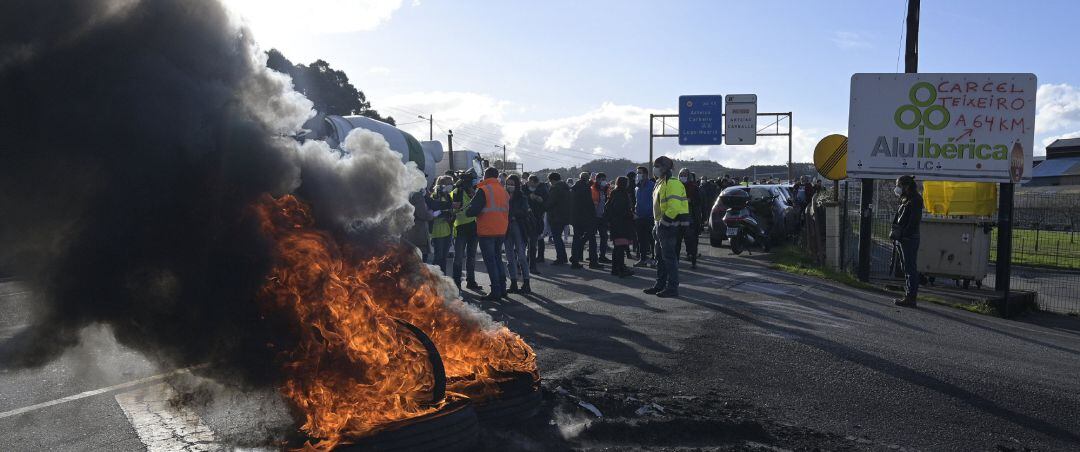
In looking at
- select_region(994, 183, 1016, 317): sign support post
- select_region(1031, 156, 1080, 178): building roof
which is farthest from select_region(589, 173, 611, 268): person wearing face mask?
select_region(1031, 156, 1080, 178): building roof

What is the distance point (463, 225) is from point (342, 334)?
23.3 ft

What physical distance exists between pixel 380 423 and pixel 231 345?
2.85 ft

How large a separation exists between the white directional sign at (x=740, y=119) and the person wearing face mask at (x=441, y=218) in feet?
72.4

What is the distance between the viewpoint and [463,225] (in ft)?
37.0

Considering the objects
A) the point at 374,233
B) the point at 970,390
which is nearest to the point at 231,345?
the point at 374,233

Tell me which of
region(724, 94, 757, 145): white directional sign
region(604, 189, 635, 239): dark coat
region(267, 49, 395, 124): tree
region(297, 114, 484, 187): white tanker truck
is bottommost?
region(604, 189, 635, 239): dark coat

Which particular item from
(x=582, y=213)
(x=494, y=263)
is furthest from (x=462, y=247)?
(x=582, y=213)

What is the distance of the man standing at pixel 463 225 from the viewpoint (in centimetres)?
1116

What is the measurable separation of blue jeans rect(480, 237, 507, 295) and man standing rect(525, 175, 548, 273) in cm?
356

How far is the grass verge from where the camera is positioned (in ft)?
36.2

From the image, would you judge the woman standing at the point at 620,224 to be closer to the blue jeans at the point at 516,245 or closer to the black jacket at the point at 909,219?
the blue jeans at the point at 516,245

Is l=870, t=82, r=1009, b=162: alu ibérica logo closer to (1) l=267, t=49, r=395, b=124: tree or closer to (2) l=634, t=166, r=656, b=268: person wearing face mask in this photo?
(2) l=634, t=166, r=656, b=268: person wearing face mask

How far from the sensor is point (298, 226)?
4.41m

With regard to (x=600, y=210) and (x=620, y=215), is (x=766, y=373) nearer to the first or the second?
(x=620, y=215)
